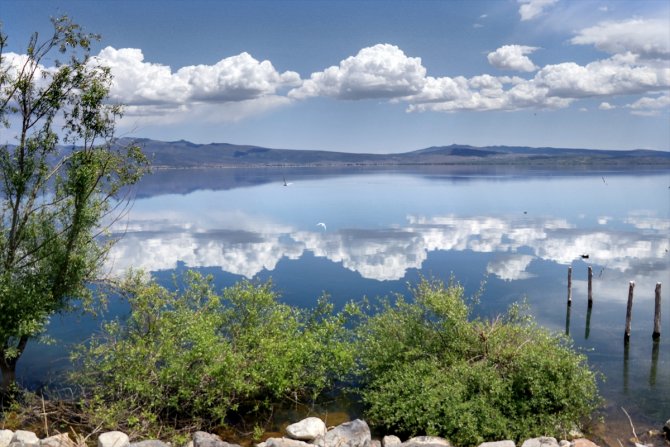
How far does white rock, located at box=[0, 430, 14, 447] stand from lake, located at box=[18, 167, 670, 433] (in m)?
9.49

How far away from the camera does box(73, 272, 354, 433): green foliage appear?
24.2 m

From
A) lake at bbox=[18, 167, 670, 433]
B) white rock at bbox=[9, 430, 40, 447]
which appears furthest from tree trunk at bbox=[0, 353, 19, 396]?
white rock at bbox=[9, 430, 40, 447]

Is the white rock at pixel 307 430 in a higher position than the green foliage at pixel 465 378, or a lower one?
lower

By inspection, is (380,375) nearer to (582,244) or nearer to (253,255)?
(253,255)

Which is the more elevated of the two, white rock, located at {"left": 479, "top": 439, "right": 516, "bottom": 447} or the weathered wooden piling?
white rock, located at {"left": 479, "top": 439, "right": 516, "bottom": 447}

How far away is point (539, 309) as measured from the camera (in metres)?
46.2

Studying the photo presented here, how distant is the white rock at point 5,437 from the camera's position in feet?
72.5

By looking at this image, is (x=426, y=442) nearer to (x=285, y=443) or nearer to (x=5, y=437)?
(x=285, y=443)

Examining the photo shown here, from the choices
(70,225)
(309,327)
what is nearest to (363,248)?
(309,327)

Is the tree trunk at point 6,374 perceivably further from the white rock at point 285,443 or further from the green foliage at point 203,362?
the white rock at point 285,443

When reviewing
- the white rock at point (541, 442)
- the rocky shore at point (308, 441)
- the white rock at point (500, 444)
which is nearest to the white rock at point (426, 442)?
the rocky shore at point (308, 441)

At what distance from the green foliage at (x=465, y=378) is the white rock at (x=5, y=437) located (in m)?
14.3

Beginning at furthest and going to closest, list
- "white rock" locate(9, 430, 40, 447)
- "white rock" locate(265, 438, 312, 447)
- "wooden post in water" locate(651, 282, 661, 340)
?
"wooden post in water" locate(651, 282, 661, 340) < "white rock" locate(265, 438, 312, 447) < "white rock" locate(9, 430, 40, 447)

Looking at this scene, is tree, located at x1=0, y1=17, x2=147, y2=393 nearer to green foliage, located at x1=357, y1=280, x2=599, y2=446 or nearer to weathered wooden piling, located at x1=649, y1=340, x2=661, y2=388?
green foliage, located at x1=357, y1=280, x2=599, y2=446
